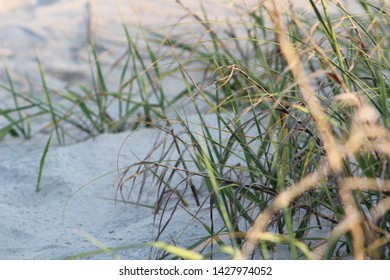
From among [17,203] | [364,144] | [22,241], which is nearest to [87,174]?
[17,203]

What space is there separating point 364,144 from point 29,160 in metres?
1.22

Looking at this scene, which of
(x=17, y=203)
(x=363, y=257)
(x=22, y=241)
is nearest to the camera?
(x=363, y=257)

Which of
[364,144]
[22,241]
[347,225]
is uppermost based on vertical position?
[364,144]

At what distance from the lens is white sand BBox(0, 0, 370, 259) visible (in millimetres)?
1933

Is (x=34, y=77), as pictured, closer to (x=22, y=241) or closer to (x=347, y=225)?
(x=22, y=241)

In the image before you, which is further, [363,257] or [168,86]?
[168,86]

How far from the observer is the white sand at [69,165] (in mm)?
1933

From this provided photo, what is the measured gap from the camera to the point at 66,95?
2699 millimetres

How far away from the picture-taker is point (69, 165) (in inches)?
94.5

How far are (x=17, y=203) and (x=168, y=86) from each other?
991 millimetres
